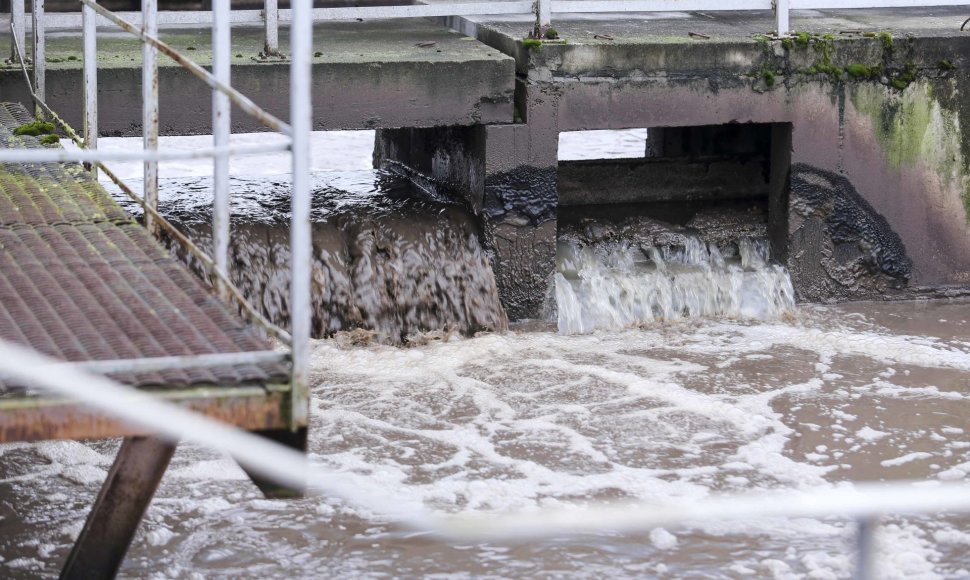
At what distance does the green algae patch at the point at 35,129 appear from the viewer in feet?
18.2

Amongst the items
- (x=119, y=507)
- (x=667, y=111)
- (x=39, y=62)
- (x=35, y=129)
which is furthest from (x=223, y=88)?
(x=667, y=111)

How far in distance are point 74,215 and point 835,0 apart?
492 centimetres

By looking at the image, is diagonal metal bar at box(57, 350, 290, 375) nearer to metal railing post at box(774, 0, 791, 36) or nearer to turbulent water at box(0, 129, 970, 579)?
turbulent water at box(0, 129, 970, 579)

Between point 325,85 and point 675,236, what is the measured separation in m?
2.46

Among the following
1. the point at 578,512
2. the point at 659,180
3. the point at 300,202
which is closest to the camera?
the point at 578,512

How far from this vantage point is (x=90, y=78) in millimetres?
5141

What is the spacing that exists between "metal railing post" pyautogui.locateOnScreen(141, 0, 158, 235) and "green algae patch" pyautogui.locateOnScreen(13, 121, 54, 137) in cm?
104

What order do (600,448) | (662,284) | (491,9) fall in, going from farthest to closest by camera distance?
(662,284) → (491,9) → (600,448)

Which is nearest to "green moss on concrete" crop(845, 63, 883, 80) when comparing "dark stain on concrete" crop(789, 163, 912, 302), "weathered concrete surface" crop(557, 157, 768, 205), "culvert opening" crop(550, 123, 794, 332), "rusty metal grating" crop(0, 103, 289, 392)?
"culvert opening" crop(550, 123, 794, 332)

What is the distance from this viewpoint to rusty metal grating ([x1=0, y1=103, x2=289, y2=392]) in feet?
9.97

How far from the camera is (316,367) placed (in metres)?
6.75

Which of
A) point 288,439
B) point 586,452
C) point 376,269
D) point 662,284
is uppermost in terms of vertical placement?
point 288,439

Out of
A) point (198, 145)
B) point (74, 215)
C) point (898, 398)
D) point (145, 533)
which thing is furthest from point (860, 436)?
point (198, 145)

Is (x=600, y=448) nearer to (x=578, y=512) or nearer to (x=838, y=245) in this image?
(x=838, y=245)
